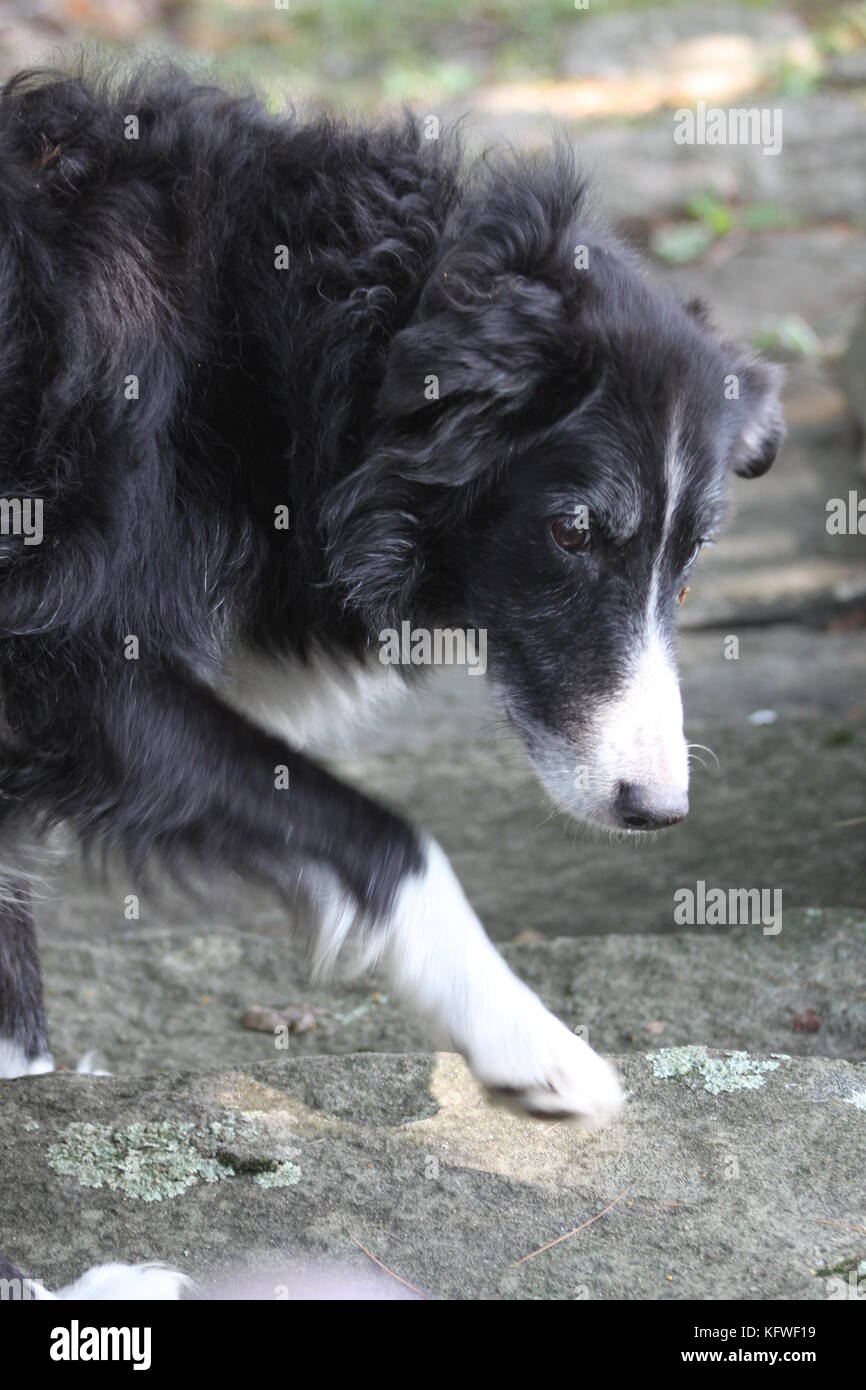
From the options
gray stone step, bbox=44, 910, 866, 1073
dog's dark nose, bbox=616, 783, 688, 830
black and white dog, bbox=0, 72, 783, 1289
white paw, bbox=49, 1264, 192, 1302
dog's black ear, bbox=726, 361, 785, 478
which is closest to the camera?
white paw, bbox=49, 1264, 192, 1302

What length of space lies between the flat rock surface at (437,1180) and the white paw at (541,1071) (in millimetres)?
218

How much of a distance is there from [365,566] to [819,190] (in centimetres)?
821

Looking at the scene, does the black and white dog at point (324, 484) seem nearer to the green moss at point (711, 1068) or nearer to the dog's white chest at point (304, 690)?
the dog's white chest at point (304, 690)

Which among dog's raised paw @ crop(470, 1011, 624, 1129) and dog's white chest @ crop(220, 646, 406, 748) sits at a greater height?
dog's white chest @ crop(220, 646, 406, 748)

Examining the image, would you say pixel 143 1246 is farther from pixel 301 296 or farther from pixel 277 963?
pixel 301 296

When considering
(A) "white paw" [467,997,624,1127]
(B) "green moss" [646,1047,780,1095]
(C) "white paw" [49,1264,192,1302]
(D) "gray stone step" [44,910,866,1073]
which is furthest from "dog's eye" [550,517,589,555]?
(C) "white paw" [49,1264,192,1302]

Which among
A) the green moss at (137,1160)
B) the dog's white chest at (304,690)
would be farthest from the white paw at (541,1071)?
the dog's white chest at (304,690)

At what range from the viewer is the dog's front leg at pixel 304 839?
2.74 metres

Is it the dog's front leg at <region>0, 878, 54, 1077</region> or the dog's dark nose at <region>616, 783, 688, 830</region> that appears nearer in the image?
the dog's dark nose at <region>616, 783, 688, 830</region>

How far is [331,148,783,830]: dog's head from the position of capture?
294 centimetres

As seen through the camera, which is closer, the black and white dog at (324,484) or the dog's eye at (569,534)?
the black and white dog at (324,484)

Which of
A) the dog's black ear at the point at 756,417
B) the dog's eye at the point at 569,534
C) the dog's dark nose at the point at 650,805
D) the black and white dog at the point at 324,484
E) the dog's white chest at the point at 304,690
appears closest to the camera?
the black and white dog at the point at 324,484

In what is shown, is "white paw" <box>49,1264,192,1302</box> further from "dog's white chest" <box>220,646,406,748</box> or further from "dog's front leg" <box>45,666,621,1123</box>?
"dog's white chest" <box>220,646,406,748</box>

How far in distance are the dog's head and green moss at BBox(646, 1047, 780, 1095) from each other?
1.67 ft
